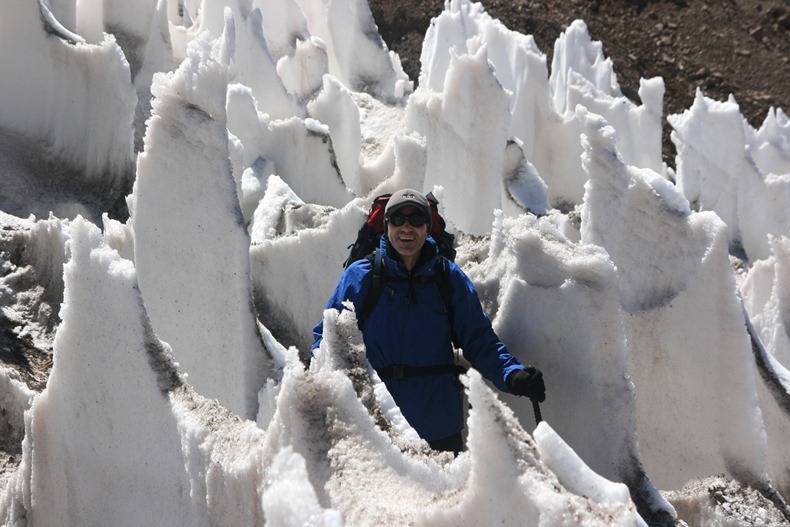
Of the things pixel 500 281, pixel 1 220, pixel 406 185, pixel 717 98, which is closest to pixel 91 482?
pixel 500 281

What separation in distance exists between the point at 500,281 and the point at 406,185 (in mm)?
2308

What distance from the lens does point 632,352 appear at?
11.5 ft

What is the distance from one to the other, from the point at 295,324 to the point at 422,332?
1.43 m

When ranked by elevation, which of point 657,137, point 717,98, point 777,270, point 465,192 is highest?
point 717,98

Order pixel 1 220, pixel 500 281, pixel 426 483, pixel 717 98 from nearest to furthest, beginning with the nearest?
pixel 426 483 → pixel 500 281 → pixel 1 220 → pixel 717 98

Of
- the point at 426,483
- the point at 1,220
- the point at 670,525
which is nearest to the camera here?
the point at 426,483

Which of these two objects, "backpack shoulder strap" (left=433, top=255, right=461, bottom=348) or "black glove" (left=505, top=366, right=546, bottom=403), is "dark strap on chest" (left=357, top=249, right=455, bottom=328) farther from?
"black glove" (left=505, top=366, right=546, bottom=403)

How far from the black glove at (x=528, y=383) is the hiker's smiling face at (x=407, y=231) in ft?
1.46

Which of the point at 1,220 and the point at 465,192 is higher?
the point at 465,192

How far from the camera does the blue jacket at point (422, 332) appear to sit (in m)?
2.76

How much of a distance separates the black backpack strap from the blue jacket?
0.01 metres

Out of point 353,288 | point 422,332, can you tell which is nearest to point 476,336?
point 422,332

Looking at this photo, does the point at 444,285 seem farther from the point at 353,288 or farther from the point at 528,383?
the point at 528,383

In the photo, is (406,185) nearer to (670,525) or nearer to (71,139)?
(71,139)
